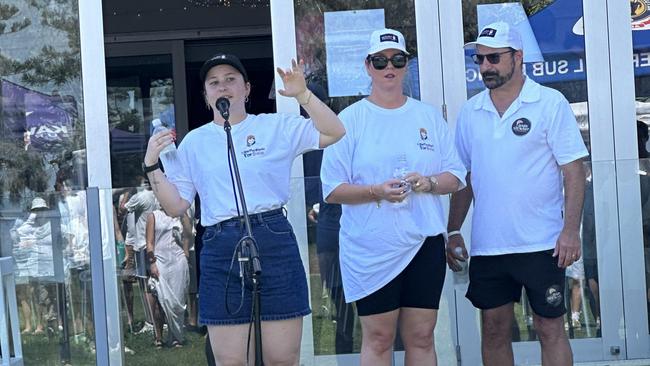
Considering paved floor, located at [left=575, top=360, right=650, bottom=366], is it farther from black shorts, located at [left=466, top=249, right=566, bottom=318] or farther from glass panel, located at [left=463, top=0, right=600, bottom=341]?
black shorts, located at [left=466, top=249, right=566, bottom=318]

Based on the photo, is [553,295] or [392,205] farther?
[553,295]

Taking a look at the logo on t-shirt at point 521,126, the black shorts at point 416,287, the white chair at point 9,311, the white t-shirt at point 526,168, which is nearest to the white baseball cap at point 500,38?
the white t-shirt at point 526,168

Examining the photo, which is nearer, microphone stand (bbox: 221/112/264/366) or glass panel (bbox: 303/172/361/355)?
microphone stand (bbox: 221/112/264/366)

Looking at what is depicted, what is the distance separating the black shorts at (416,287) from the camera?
4.81 meters

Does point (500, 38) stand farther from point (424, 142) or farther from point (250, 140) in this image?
point (250, 140)

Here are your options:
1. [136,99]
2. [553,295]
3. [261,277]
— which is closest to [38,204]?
[261,277]

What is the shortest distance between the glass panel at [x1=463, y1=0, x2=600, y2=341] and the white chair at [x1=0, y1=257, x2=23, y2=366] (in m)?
3.03

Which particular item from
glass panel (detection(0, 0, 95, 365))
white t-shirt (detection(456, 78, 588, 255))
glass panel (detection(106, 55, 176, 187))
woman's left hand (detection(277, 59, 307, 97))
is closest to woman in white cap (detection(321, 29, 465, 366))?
white t-shirt (detection(456, 78, 588, 255))

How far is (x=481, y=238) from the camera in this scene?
5031 millimetres

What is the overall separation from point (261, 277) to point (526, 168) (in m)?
1.42

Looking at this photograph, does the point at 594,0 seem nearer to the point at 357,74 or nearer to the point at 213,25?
the point at 357,74

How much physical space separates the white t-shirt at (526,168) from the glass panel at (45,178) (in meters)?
2.43

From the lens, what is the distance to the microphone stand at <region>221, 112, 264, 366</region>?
4090 mm

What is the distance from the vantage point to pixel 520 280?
4.97m
